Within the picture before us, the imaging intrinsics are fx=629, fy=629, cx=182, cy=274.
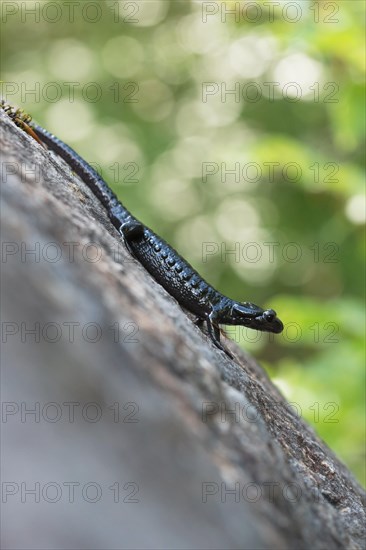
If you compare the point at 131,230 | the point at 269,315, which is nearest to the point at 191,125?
the point at 269,315

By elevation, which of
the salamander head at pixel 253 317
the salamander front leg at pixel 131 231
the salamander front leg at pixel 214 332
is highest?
the salamander head at pixel 253 317

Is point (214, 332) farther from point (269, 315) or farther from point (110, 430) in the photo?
point (110, 430)

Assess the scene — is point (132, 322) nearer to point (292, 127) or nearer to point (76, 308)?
point (76, 308)

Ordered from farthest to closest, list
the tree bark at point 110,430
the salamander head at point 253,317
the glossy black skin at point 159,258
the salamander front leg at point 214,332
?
the salamander head at point 253,317
the glossy black skin at point 159,258
the salamander front leg at point 214,332
the tree bark at point 110,430

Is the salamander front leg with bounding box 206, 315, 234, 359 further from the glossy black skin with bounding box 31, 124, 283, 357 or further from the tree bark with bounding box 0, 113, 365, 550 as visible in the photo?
the tree bark with bounding box 0, 113, 365, 550

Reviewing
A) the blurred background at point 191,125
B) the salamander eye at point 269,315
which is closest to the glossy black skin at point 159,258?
the salamander eye at point 269,315

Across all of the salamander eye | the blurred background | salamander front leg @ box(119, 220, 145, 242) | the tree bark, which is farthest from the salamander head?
the blurred background

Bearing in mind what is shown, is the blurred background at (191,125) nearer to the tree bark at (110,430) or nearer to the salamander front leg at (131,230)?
the salamander front leg at (131,230)

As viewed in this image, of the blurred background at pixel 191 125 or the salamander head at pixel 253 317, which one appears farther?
the blurred background at pixel 191 125
